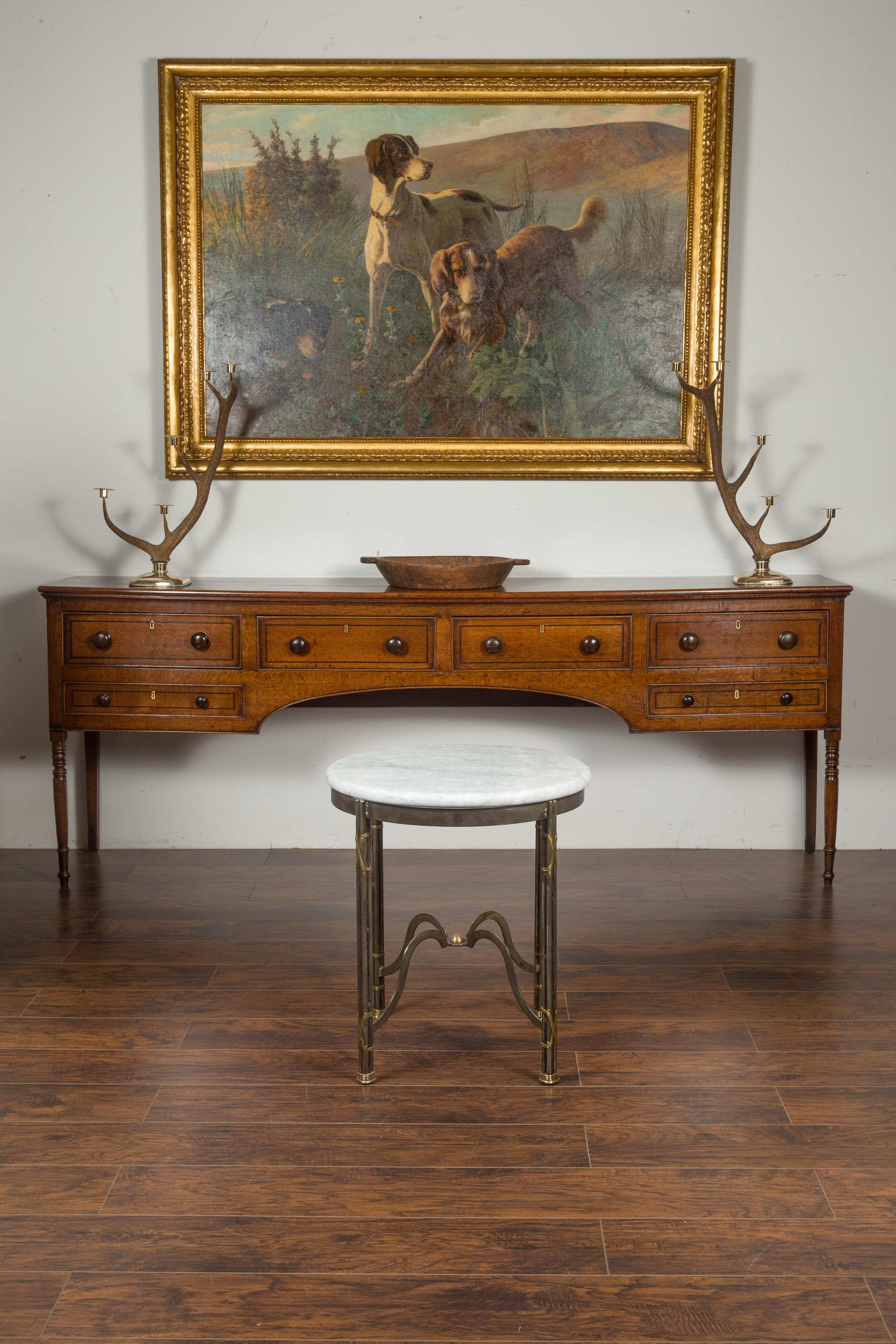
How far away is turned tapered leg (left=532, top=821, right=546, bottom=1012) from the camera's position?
214 cm

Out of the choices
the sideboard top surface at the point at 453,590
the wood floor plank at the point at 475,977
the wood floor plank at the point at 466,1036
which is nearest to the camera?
the wood floor plank at the point at 466,1036

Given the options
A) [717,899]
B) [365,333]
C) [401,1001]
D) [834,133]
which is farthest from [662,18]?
[401,1001]

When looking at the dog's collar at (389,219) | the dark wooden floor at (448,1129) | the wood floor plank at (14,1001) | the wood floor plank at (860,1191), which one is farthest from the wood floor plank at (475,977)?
the dog's collar at (389,219)

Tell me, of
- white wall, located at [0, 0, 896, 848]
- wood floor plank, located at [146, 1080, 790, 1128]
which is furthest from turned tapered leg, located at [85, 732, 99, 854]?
wood floor plank, located at [146, 1080, 790, 1128]

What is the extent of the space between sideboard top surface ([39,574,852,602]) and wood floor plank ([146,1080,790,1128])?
1437 millimetres

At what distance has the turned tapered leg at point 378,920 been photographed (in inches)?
85.8

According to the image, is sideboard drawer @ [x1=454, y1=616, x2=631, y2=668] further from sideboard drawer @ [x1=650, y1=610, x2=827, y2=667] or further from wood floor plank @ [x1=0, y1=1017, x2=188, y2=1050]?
wood floor plank @ [x1=0, y1=1017, x2=188, y2=1050]

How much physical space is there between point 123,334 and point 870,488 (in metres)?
2.51

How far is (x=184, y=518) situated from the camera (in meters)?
3.56

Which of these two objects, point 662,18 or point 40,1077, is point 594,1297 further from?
point 662,18

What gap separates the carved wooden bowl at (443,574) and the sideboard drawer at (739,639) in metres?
0.47

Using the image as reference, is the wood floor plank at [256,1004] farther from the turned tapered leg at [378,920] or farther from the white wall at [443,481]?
the white wall at [443,481]

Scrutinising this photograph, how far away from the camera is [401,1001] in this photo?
256 cm

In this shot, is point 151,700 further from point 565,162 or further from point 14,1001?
point 565,162
